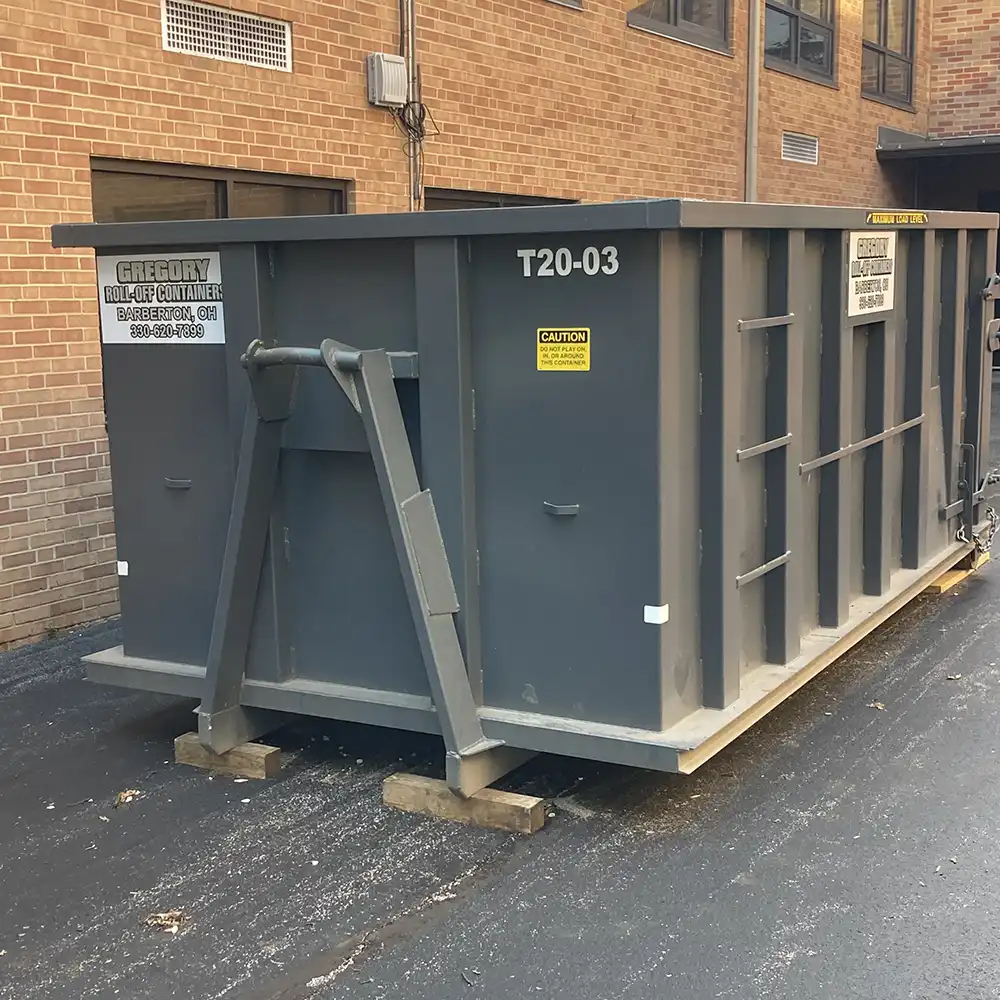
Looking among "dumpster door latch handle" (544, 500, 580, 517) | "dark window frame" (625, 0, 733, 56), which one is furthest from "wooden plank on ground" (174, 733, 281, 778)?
"dark window frame" (625, 0, 733, 56)

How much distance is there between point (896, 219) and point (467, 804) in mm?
3523

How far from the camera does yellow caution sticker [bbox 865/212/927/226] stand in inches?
229

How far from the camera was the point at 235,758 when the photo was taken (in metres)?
5.03

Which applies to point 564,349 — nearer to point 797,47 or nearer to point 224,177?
point 224,177

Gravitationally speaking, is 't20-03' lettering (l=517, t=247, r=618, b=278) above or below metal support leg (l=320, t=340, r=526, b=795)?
above

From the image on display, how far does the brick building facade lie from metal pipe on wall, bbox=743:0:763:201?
0.08m

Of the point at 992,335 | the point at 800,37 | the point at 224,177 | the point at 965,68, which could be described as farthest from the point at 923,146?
the point at 224,177

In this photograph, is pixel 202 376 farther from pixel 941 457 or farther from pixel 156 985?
pixel 941 457

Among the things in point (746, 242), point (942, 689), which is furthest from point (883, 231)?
point (942, 689)

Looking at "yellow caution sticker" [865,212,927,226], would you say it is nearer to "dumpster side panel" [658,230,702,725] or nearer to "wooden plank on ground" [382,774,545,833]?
"dumpster side panel" [658,230,702,725]

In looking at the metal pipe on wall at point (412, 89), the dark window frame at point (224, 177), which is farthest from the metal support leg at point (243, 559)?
the metal pipe on wall at point (412, 89)

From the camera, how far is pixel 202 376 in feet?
16.6

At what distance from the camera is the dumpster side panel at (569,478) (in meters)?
4.29

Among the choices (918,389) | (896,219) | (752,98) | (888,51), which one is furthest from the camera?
(888,51)
